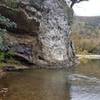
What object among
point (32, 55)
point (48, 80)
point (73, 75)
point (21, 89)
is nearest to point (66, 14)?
point (32, 55)

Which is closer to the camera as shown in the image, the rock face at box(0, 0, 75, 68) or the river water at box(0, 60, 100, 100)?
the river water at box(0, 60, 100, 100)

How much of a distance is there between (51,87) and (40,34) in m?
11.6

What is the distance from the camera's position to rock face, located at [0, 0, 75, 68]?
27703 millimetres

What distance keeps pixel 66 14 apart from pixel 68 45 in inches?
143

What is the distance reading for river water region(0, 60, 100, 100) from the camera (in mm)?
15398

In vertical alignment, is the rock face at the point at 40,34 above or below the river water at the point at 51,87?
above

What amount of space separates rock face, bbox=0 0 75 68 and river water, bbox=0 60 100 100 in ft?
17.1

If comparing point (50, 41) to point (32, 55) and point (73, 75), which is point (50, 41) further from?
point (73, 75)

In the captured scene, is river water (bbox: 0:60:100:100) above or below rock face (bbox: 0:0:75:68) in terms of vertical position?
below

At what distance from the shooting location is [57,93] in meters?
16.3

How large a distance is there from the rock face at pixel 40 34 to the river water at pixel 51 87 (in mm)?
5200

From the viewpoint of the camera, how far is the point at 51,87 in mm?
17969

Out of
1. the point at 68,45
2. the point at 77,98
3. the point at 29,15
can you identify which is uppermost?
the point at 29,15

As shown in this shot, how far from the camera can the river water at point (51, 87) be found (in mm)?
15398
